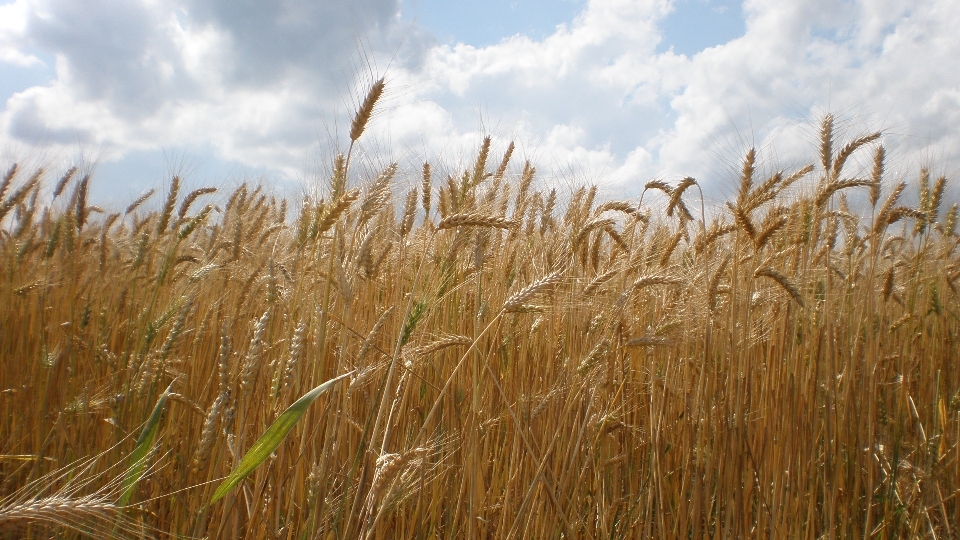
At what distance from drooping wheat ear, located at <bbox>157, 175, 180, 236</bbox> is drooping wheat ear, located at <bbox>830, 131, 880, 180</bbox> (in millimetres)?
2635

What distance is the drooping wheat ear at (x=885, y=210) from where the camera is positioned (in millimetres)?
2474

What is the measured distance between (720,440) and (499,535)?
2.19 feet

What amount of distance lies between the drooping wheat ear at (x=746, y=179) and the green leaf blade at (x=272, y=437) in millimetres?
1662

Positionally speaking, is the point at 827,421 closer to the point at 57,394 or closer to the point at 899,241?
the point at 57,394

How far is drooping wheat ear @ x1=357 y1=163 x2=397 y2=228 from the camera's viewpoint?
147 centimetres

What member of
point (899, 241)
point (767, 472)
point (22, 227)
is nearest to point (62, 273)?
point (22, 227)

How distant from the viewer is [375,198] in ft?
4.95

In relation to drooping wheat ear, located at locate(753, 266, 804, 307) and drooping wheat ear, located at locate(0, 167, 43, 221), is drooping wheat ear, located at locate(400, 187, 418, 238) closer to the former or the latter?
drooping wheat ear, located at locate(753, 266, 804, 307)

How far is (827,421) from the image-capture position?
1.48 meters

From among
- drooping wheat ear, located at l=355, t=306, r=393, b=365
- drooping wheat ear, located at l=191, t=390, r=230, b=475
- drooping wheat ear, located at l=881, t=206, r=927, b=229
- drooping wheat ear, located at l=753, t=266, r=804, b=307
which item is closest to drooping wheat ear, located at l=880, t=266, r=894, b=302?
drooping wheat ear, located at l=881, t=206, r=927, b=229

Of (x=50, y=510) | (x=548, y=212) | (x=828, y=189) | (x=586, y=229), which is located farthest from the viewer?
(x=548, y=212)

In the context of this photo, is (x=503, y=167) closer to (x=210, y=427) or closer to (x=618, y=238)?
(x=618, y=238)

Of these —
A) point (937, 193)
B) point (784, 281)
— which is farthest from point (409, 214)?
point (937, 193)

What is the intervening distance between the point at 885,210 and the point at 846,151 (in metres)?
0.52
